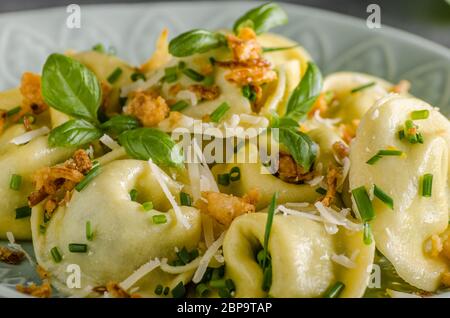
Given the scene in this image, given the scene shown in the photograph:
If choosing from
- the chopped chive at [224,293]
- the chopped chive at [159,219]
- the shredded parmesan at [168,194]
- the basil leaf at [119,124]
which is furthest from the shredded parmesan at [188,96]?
the chopped chive at [224,293]

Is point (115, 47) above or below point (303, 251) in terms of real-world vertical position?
above

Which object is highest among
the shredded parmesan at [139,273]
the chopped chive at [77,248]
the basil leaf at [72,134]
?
the basil leaf at [72,134]

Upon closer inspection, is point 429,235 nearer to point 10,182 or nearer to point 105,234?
point 105,234

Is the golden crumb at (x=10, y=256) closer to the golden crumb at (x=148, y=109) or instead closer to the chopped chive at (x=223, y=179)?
the golden crumb at (x=148, y=109)

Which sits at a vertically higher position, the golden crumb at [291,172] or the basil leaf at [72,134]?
the basil leaf at [72,134]

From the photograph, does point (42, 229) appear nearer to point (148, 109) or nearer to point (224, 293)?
point (148, 109)
